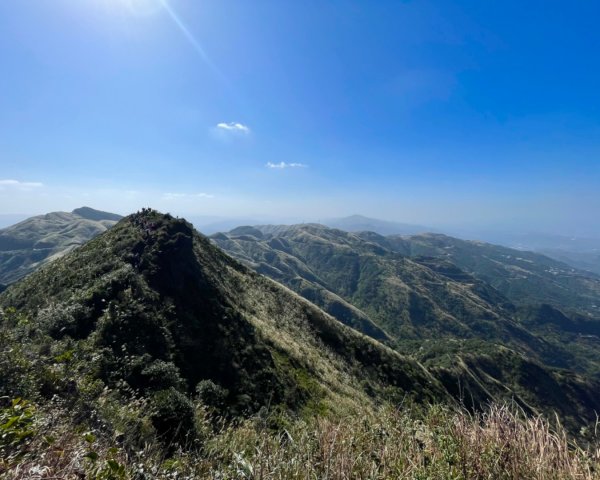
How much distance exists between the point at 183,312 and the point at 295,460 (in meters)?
35.8

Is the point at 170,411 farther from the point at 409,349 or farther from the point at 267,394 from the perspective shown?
the point at 409,349

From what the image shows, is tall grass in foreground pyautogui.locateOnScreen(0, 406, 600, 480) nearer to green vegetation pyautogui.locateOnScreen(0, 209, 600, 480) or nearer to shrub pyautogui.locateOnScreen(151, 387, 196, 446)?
green vegetation pyautogui.locateOnScreen(0, 209, 600, 480)

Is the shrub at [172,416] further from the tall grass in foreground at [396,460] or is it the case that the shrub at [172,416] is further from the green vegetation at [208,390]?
the tall grass in foreground at [396,460]

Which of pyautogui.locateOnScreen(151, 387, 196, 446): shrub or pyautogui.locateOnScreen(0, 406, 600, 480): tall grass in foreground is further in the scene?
pyautogui.locateOnScreen(151, 387, 196, 446): shrub

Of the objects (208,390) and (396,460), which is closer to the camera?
(396,460)

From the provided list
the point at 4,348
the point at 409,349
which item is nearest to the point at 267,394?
the point at 4,348

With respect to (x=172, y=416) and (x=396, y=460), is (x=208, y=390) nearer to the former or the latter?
(x=172, y=416)

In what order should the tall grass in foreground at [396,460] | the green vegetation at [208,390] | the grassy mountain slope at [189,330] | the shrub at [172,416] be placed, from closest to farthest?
the tall grass in foreground at [396,460], the green vegetation at [208,390], the shrub at [172,416], the grassy mountain slope at [189,330]

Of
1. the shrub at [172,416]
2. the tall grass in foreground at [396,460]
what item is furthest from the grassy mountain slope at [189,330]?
the tall grass in foreground at [396,460]

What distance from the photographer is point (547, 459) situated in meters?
4.47

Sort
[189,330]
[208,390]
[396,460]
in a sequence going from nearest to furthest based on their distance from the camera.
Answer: [396,460] < [208,390] < [189,330]

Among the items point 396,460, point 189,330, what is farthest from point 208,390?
point 396,460

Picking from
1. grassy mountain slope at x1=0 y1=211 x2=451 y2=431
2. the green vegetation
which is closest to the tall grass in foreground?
the green vegetation

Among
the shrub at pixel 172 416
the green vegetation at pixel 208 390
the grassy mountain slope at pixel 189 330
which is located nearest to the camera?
the green vegetation at pixel 208 390
